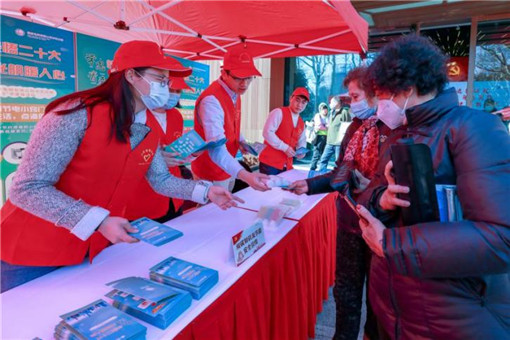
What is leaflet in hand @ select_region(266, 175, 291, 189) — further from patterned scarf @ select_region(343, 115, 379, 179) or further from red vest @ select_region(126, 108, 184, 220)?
red vest @ select_region(126, 108, 184, 220)

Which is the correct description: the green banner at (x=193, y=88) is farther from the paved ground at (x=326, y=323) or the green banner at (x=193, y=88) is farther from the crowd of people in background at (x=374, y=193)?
the crowd of people in background at (x=374, y=193)

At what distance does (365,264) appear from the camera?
1.63 m

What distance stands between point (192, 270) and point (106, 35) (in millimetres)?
3470

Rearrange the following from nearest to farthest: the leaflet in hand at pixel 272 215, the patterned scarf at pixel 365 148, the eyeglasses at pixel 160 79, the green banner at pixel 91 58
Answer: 1. the eyeglasses at pixel 160 79
2. the patterned scarf at pixel 365 148
3. the leaflet in hand at pixel 272 215
4. the green banner at pixel 91 58

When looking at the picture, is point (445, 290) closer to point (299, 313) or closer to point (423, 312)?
point (423, 312)

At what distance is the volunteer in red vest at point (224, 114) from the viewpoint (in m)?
2.18

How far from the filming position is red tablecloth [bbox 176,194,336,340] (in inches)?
39.2

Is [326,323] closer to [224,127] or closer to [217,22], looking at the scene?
[224,127]

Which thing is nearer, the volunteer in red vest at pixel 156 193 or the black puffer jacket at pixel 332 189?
the black puffer jacket at pixel 332 189

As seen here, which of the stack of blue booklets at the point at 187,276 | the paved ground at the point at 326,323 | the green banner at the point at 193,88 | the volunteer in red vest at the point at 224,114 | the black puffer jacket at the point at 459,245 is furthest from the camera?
the green banner at the point at 193,88

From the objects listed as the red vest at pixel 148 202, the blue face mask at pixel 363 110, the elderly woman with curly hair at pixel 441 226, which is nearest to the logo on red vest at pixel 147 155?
the red vest at pixel 148 202

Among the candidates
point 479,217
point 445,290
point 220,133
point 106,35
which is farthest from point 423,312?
point 106,35

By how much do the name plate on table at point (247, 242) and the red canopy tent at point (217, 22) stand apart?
5.34 feet

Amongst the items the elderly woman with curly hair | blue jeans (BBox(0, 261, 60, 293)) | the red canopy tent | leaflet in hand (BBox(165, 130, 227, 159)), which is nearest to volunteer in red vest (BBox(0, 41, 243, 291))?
blue jeans (BBox(0, 261, 60, 293))
